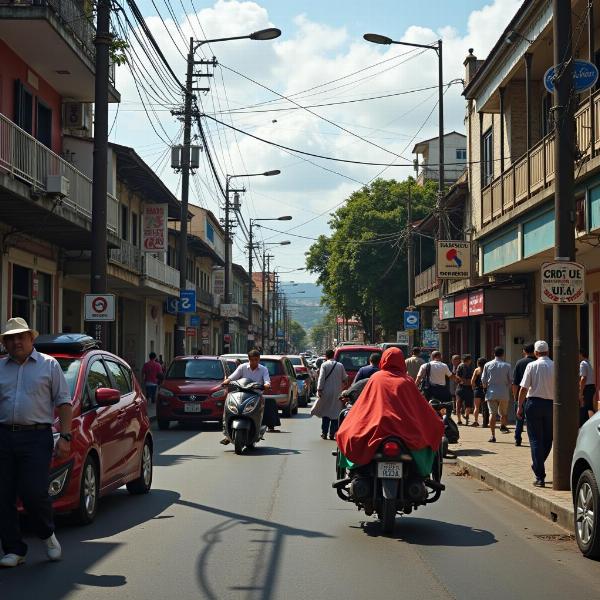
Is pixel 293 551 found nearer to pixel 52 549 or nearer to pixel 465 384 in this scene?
pixel 52 549

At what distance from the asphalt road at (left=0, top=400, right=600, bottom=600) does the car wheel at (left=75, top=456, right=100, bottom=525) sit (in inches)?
4.8

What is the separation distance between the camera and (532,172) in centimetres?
2075

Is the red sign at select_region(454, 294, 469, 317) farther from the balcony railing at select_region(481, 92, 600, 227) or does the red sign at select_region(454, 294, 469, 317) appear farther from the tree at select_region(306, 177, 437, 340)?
the tree at select_region(306, 177, 437, 340)

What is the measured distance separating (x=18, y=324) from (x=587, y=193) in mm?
11163

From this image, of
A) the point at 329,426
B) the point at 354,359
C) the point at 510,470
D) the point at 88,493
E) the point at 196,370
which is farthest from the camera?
the point at 354,359

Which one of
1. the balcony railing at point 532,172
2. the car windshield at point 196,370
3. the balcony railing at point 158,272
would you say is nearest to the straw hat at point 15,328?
the balcony railing at point 532,172

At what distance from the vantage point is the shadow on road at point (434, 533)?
29.1 feet

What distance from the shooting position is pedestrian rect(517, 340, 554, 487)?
12.0 meters

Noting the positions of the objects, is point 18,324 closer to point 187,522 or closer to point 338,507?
point 187,522

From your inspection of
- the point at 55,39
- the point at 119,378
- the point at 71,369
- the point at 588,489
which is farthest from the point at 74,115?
the point at 588,489

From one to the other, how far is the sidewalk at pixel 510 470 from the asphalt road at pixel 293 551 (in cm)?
17

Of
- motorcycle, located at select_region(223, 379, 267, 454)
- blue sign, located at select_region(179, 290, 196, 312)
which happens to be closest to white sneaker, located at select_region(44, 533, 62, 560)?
motorcycle, located at select_region(223, 379, 267, 454)

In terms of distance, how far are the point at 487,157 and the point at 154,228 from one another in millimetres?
12151

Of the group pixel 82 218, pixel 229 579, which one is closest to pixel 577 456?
pixel 229 579
